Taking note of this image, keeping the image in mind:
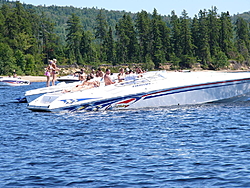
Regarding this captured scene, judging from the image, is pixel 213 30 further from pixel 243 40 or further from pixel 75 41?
pixel 75 41

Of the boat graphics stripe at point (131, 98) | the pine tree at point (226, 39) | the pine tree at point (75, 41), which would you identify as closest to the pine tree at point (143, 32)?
the pine tree at point (75, 41)

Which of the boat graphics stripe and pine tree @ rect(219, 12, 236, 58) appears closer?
the boat graphics stripe

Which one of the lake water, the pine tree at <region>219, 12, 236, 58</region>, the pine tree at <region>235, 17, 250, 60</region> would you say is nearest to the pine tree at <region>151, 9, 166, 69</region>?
the pine tree at <region>219, 12, 236, 58</region>

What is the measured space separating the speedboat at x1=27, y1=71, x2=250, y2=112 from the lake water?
685 mm

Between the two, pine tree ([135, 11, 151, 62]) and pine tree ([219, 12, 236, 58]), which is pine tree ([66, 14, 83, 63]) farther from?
pine tree ([219, 12, 236, 58])

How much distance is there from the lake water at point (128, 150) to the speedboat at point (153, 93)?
2.25 feet

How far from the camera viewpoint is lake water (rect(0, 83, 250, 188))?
8461 millimetres

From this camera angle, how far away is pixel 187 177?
332 inches

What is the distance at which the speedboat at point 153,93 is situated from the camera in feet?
56.6

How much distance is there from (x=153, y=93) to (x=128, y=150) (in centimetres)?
749

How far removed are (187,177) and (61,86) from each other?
14.3 meters

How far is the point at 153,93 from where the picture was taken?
17.9m

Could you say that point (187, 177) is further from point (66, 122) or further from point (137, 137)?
point (66, 122)

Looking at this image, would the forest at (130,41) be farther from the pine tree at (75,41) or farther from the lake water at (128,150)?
the lake water at (128,150)
